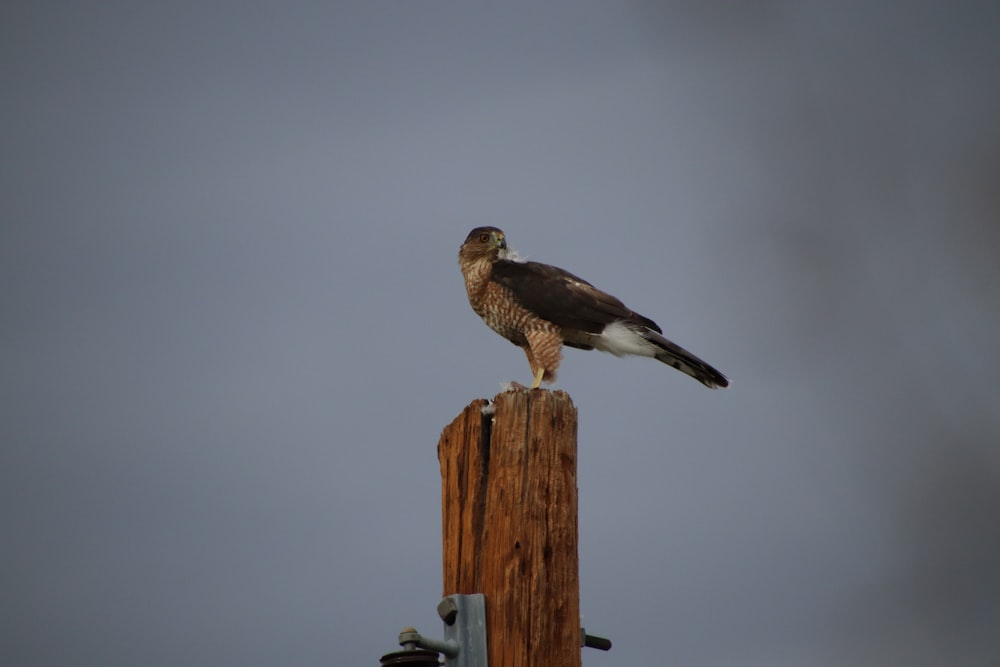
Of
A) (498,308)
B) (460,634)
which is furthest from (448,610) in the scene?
(498,308)

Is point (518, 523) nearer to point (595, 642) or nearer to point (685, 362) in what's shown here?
point (595, 642)

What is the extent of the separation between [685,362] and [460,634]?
11.5 ft

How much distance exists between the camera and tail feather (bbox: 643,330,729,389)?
22.9 ft

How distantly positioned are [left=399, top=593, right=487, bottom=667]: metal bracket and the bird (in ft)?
10.3

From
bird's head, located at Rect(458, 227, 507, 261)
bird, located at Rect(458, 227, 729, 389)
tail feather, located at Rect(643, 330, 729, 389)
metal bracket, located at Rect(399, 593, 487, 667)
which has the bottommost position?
metal bracket, located at Rect(399, 593, 487, 667)

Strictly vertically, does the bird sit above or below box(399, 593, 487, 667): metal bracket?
above

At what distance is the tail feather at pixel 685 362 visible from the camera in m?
6.96

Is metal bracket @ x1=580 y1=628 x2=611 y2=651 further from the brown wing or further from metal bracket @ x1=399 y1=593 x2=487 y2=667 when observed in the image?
the brown wing

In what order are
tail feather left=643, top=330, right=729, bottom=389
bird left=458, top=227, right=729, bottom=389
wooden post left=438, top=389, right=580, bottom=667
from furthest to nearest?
1. bird left=458, top=227, right=729, bottom=389
2. tail feather left=643, top=330, right=729, bottom=389
3. wooden post left=438, top=389, right=580, bottom=667

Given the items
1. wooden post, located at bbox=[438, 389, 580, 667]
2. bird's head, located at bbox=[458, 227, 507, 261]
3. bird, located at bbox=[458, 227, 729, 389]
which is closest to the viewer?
wooden post, located at bbox=[438, 389, 580, 667]

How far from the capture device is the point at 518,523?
4074mm

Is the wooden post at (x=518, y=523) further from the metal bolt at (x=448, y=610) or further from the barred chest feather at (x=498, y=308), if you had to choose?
the barred chest feather at (x=498, y=308)

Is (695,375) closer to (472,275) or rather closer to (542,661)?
(472,275)

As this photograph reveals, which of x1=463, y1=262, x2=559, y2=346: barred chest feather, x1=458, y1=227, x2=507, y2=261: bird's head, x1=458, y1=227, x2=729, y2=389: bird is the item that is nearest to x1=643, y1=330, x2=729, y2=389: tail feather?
x1=458, y1=227, x2=729, y2=389: bird
